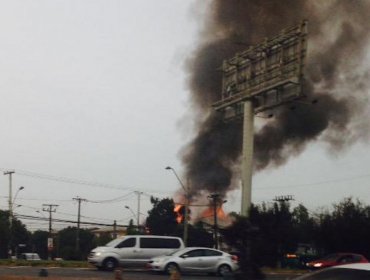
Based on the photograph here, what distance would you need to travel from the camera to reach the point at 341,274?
17.9 feet

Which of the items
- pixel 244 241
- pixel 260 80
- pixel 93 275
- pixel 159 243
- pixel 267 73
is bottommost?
pixel 93 275

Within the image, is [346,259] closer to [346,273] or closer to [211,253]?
[211,253]

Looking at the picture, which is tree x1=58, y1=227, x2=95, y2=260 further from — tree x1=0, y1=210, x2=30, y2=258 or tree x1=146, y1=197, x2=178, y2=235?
tree x1=146, y1=197, x2=178, y2=235

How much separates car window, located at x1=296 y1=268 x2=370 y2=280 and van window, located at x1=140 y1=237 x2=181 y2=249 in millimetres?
20911

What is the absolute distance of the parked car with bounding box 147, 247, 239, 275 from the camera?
24.1 m

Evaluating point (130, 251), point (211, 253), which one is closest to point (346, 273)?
point (211, 253)

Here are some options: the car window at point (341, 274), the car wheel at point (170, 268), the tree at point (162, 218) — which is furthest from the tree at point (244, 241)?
the tree at point (162, 218)

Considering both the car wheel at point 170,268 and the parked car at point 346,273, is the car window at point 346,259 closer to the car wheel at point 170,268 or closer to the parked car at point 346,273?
the car wheel at point 170,268

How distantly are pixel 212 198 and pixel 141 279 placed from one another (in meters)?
26.5

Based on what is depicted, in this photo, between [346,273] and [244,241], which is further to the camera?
[244,241]

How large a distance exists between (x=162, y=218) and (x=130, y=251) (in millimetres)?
45385

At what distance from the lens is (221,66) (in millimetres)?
33469

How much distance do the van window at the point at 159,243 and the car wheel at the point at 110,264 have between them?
150 cm

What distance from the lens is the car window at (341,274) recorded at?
5258mm
